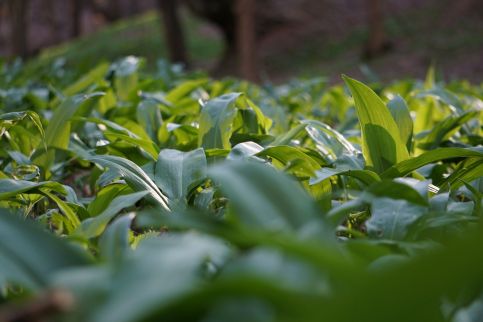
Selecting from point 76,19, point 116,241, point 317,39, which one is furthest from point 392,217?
point 76,19

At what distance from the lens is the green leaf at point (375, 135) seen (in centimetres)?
164

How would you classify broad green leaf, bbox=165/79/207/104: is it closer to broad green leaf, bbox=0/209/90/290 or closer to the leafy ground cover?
the leafy ground cover

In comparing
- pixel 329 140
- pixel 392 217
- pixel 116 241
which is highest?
pixel 116 241

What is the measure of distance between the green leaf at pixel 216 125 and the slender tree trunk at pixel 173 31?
53.7 feet

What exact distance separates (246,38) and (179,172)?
12160mm

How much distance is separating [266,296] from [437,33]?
17509mm

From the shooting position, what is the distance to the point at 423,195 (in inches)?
47.0

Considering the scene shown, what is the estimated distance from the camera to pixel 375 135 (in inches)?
64.8

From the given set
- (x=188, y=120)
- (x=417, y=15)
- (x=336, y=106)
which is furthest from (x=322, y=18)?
(x=188, y=120)

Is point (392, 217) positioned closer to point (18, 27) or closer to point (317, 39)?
point (317, 39)

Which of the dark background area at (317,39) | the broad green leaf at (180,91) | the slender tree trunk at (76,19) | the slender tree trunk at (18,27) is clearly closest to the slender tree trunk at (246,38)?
the dark background area at (317,39)

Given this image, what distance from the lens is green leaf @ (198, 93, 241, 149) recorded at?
6.22 ft

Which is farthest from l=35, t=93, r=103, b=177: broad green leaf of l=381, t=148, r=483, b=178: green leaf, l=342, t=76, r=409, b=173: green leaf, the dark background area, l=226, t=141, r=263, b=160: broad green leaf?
the dark background area

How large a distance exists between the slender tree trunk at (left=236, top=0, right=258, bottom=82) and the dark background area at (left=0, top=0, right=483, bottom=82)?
20 millimetres
